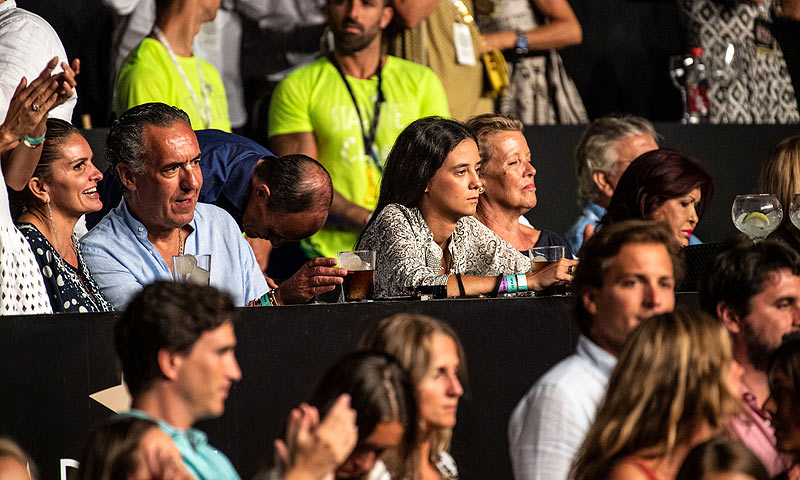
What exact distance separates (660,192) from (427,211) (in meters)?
0.71

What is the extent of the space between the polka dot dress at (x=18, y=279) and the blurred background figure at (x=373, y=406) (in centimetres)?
114

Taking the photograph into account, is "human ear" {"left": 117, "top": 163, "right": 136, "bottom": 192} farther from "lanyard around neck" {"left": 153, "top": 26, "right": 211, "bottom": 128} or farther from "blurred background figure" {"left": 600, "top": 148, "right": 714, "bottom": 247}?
"blurred background figure" {"left": 600, "top": 148, "right": 714, "bottom": 247}

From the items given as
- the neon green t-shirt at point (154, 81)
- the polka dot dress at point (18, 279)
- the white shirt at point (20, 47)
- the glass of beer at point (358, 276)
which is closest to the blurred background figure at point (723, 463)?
the glass of beer at point (358, 276)

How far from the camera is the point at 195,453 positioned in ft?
7.30

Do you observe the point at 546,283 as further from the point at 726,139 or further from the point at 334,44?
the point at 726,139

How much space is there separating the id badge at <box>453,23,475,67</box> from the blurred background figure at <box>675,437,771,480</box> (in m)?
3.34

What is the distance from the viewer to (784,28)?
661 cm

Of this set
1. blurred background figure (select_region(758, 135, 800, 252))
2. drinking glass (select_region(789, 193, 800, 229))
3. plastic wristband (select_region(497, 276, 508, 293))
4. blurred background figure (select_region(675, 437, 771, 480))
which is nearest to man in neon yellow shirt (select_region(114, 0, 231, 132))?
plastic wristband (select_region(497, 276, 508, 293))

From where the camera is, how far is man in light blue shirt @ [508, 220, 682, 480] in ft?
8.37

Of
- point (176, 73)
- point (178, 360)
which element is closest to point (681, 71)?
point (176, 73)

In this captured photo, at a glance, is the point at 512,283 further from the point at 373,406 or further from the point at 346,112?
the point at 346,112

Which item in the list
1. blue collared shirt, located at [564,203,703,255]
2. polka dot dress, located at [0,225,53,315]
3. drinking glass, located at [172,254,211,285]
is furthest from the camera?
blue collared shirt, located at [564,203,703,255]

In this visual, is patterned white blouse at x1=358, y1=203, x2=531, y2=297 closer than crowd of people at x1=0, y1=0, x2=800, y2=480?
No

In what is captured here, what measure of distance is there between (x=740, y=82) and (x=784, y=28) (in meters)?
1.06
